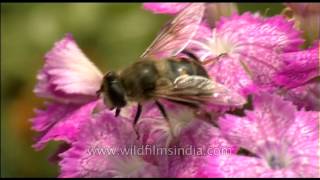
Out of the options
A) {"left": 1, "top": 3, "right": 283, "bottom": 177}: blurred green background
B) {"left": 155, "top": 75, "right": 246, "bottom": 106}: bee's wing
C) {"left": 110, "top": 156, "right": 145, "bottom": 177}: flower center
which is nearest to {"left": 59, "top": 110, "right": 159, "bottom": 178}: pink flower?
{"left": 110, "top": 156, "right": 145, "bottom": 177}: flower center

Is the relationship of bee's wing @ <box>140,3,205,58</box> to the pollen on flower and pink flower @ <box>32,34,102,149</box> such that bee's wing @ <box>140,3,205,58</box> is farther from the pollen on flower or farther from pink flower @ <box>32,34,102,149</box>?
pink flower @ <box>32,34,102,149</box>

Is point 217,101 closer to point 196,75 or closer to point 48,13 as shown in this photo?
point 196,75

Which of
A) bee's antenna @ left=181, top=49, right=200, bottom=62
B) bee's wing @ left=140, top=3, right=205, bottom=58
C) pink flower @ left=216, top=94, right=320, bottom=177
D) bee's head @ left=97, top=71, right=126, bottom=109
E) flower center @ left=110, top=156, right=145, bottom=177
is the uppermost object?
bee's wing @ left=140, top=3, right=205, bottom=58

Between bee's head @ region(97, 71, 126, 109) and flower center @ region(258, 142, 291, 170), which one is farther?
bee's head @ region(97, 71, 126, 109)

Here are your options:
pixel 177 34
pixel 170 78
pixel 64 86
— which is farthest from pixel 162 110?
pixel 64 86

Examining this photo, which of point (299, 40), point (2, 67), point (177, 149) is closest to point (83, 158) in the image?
point (177, 149)

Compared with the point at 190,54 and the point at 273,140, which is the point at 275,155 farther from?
the point at 190,54

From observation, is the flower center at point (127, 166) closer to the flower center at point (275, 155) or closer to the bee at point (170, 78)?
the bee at point (170, 78)

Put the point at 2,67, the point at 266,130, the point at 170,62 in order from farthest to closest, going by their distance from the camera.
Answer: the point at 2,67
the point at 170,62
the point at 266,130
